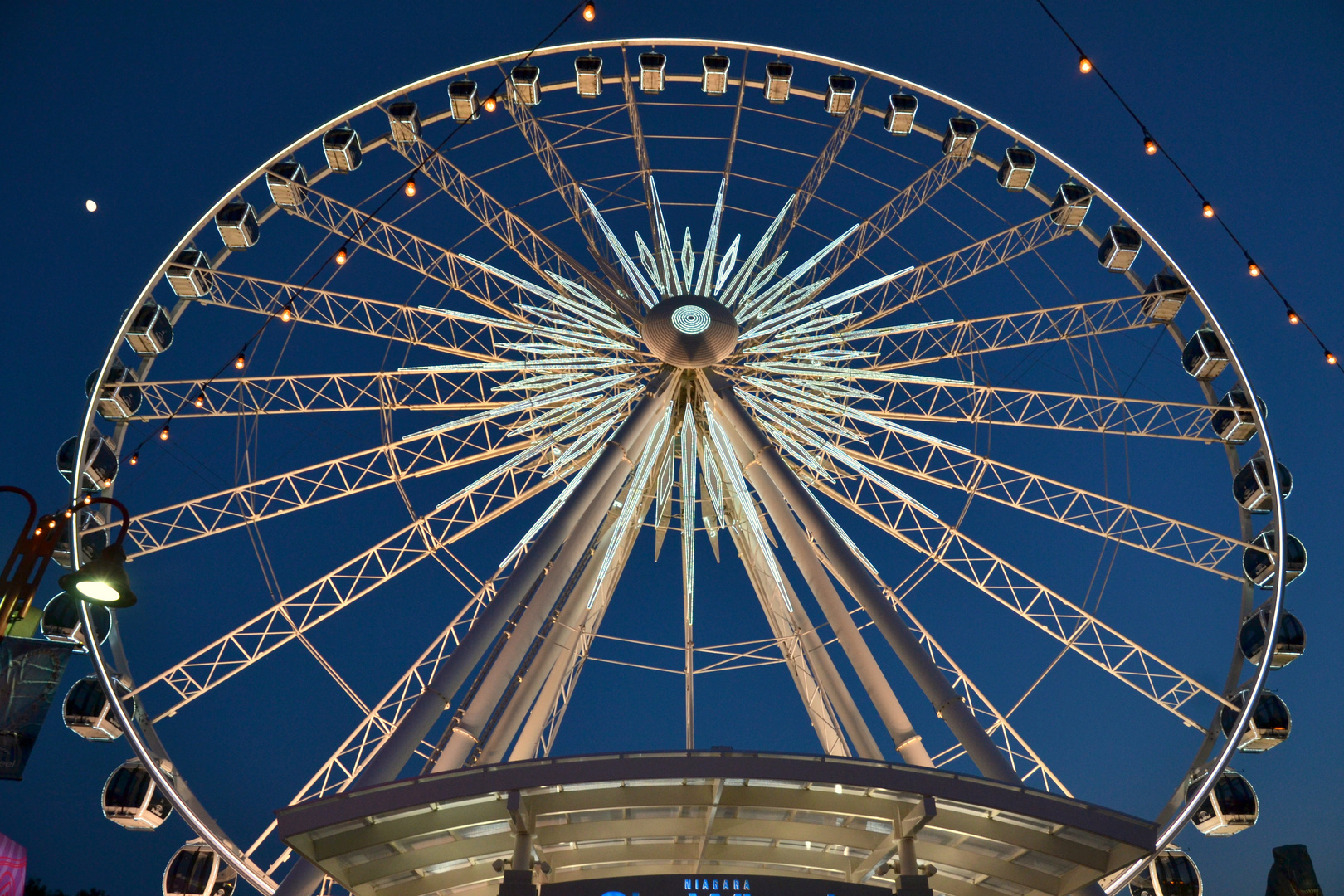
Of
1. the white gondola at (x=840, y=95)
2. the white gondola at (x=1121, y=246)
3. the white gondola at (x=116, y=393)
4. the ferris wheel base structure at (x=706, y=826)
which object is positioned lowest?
the ferris wheel base structure at (x=706, y=826)

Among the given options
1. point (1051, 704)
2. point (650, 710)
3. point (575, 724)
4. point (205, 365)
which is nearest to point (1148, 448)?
point (1051, 704)

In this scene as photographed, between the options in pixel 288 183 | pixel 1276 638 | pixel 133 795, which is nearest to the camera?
pixel 133 795

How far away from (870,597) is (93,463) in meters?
14.0

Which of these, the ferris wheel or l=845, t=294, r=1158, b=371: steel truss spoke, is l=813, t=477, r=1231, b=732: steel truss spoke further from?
l=845, t=294, r=1158, b=371: steel truss spoke

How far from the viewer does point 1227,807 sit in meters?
18.6

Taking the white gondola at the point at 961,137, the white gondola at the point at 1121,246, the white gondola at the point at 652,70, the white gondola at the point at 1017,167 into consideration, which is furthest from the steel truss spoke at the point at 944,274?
the white gondola at the point at 652,70

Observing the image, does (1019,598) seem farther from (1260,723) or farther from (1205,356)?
(1205,356)

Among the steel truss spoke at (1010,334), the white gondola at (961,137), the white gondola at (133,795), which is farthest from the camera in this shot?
the white gondola at (961,137)

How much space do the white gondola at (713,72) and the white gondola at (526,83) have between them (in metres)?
3.65

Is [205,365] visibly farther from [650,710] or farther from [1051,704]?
[1051,704]

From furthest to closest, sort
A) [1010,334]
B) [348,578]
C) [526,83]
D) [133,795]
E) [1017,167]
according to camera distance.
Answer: [1017,167] < [526,83] < [1010,334] < [348,578] < [133,795]

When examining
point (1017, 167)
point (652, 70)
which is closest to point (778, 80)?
point (652, 70)

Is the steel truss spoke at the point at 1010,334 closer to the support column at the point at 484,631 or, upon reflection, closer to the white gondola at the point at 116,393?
the support column at the point at 484,631

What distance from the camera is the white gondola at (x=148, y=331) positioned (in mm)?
20031
